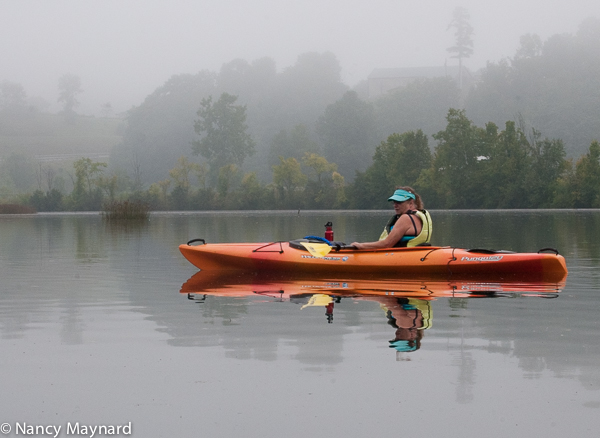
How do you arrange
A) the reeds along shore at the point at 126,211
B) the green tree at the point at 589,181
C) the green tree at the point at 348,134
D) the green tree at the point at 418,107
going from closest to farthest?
1. the reeds along shore at the point at 126,211
2. the green tree at the point at 589,181
3. the green tree at the point at 348,134
4. the green tree at the point at 418,107

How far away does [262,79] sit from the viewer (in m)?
126

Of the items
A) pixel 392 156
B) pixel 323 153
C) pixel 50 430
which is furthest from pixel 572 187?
pixel 50 430

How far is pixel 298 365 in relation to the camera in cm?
616

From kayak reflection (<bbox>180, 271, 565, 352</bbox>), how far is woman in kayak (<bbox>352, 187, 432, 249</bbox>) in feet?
2.12

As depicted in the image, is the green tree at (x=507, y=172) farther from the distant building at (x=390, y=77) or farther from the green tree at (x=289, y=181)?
the distant building at (x=390, y=77)

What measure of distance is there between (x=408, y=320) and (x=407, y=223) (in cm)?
427

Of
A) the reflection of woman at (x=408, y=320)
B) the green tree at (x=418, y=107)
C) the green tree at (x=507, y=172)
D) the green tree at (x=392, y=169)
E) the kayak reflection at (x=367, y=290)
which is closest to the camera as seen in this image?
the reflection of woman at (x=408, y=320)

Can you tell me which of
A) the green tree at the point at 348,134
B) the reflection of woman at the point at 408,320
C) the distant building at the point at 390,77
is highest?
the distant building at the point at 390,77

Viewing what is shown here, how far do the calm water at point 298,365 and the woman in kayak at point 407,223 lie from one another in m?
2.10

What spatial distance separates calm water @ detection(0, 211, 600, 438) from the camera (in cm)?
487

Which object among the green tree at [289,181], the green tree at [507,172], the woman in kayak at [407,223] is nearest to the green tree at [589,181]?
the green tree at [507,172]

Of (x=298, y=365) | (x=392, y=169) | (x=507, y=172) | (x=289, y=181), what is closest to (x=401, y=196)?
(x=298, y=365)

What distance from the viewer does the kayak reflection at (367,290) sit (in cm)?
919

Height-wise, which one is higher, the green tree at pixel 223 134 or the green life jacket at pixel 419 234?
the green tree at pixel 223 134
